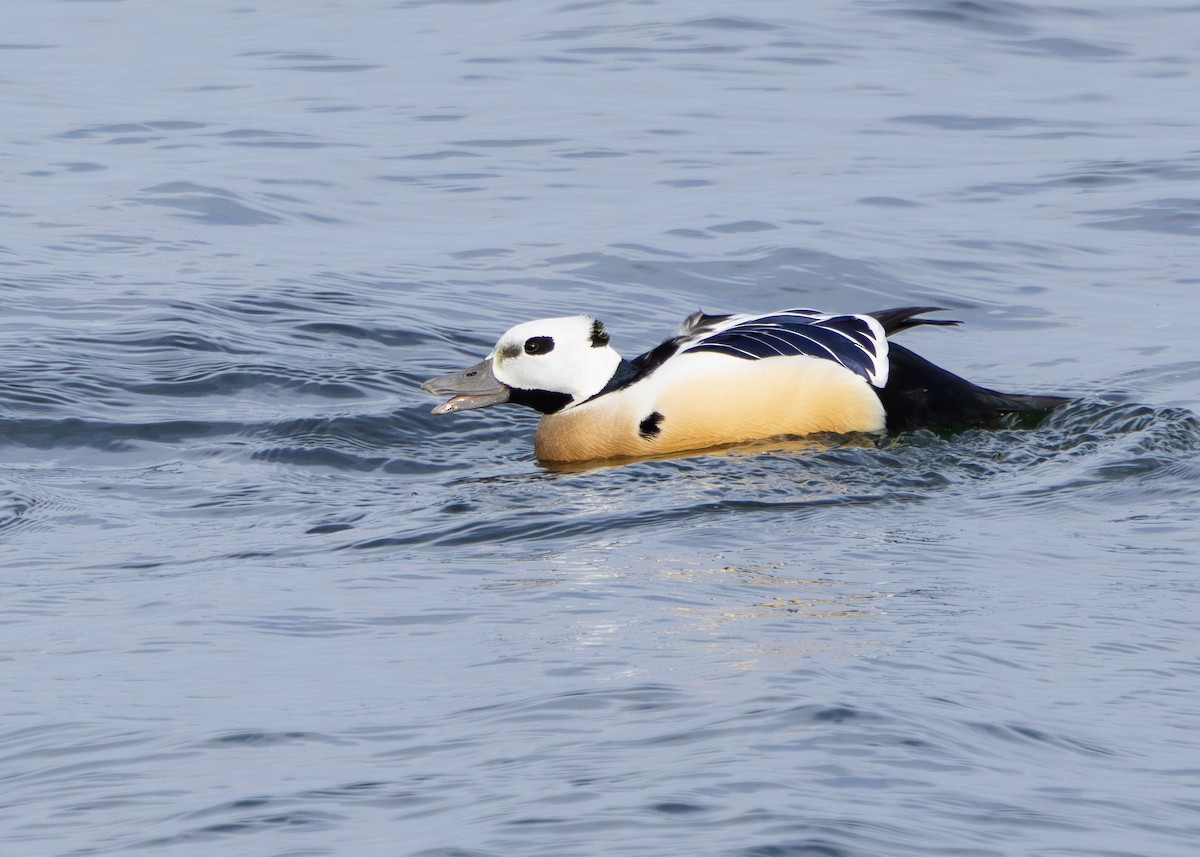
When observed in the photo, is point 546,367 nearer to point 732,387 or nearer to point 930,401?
point 732,387

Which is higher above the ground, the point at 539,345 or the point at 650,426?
the point at 539,345

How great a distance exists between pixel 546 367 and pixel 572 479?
0.83 metres

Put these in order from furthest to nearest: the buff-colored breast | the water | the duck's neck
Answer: the duck's neck, the buff-colored breast, the water

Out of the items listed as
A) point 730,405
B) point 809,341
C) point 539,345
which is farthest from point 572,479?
point 809,341

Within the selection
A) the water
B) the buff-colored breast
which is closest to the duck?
the buff-colored breast

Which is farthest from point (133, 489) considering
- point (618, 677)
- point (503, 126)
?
point (503, 126)

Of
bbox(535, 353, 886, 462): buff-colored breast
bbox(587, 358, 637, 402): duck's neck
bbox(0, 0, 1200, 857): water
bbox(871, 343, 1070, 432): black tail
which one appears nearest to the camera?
bbox(0, 0, 1200, 857): water

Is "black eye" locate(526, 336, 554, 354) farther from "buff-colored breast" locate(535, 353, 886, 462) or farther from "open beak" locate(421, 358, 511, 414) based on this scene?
"buff-colored breast" locate(535, 353, 886, 462)

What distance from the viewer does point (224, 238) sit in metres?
12.6

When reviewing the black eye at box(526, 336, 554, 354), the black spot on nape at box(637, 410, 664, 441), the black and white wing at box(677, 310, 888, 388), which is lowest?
the black spot on nape at box(637, 410, 664, 441)

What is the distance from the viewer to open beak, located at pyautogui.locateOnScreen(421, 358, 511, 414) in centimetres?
870

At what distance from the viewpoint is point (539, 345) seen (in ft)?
28.5

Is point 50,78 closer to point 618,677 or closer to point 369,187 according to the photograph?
point 369,187

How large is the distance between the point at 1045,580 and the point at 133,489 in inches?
146
